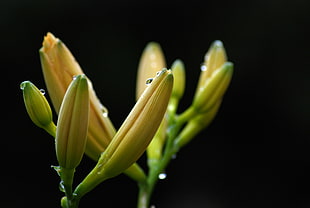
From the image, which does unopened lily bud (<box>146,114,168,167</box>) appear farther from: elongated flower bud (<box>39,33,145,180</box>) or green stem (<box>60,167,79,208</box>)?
green stem (<box>60,167,79,208</box>)

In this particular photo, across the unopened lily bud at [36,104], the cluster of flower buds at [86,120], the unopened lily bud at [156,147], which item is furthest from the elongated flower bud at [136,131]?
the unopened lily bud at [156,147]

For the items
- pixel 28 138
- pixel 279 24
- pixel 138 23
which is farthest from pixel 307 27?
pixel 28 138

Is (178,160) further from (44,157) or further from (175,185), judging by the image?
(44,157)

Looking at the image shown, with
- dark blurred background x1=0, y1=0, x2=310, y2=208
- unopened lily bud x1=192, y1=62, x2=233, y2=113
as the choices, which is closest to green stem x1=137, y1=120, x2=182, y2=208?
unopened lily bud x1=192, y1=62, x2=233, y2=113

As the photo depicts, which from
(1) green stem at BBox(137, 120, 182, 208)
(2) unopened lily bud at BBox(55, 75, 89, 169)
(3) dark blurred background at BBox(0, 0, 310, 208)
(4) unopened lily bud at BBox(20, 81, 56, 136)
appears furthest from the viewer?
(3) dark blurred background at BBox(0, 0, 310, 208)

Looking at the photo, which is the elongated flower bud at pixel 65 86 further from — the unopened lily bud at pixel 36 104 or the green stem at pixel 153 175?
the green stem at pixel 153 175

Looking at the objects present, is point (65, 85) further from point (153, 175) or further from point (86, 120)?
point (153, 175)
